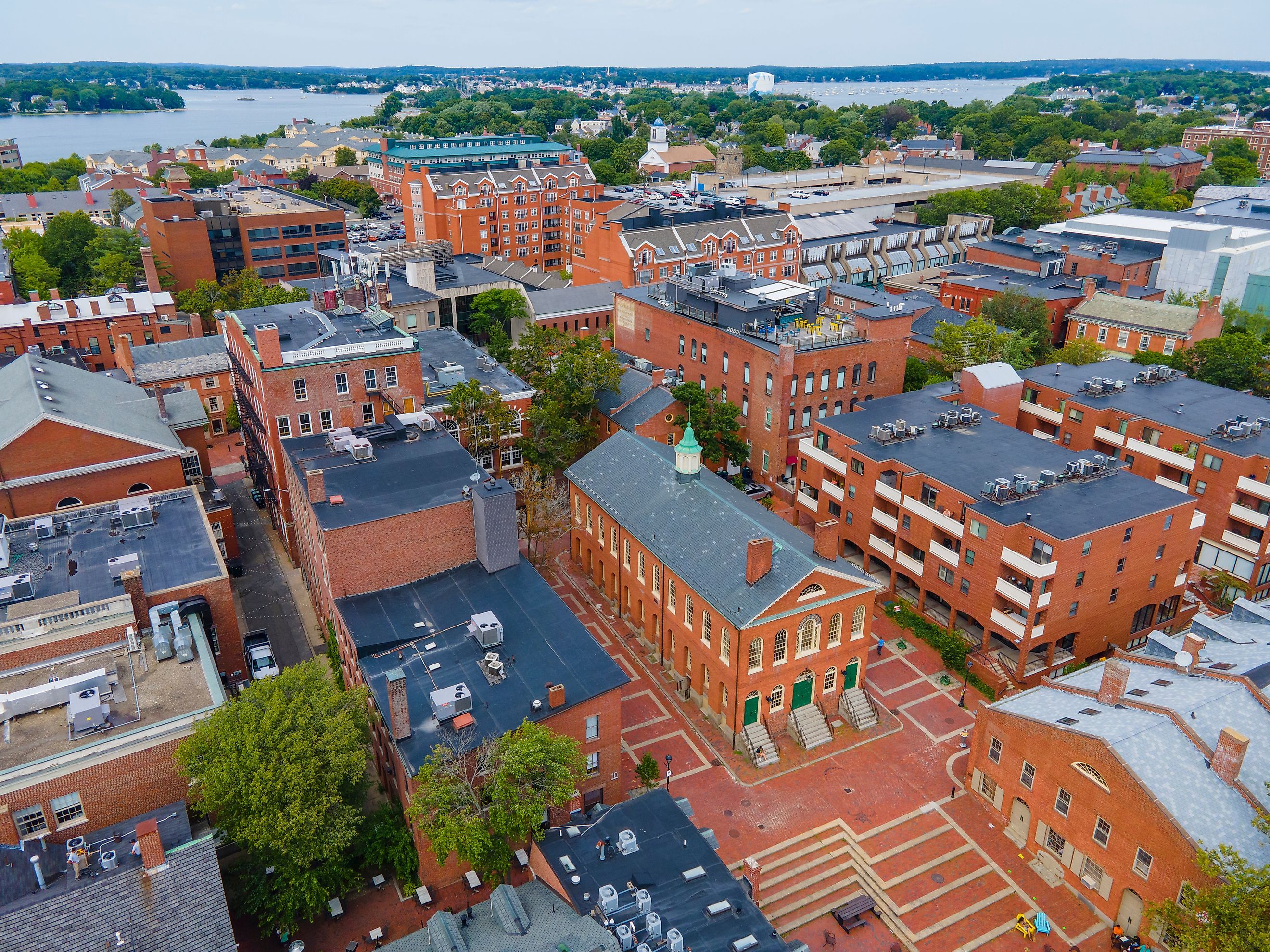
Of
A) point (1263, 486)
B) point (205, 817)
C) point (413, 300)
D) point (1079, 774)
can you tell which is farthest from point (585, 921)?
point (413, 300)

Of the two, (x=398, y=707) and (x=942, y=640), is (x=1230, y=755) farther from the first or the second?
(x=398, y=707)

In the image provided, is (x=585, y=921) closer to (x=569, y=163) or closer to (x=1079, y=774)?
(x=1079, y=774)

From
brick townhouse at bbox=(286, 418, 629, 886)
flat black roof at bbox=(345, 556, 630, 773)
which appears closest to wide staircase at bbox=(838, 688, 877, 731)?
brick townhouse at bbox=(286, 418, 629, 886)

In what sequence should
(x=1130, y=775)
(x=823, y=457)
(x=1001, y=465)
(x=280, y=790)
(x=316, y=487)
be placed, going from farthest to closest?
(x=823, y=457) < (x=1001, y=465) < (x=316, y=487) < (x=1130, y=775) < (x=280, y=790)

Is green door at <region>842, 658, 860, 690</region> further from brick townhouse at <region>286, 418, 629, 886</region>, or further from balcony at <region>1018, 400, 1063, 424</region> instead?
balcony at <region>1018, 400, 1063, 424</region>

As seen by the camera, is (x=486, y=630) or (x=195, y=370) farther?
(x=195, y=370)

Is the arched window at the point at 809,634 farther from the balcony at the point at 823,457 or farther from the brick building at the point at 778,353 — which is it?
the brick building at the point at 778,353

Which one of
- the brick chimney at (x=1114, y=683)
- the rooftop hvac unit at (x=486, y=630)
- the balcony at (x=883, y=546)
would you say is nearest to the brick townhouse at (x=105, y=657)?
the rooftop hvac unit at (x=486, y=630)

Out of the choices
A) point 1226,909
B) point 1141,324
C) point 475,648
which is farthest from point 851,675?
point 1141,324
